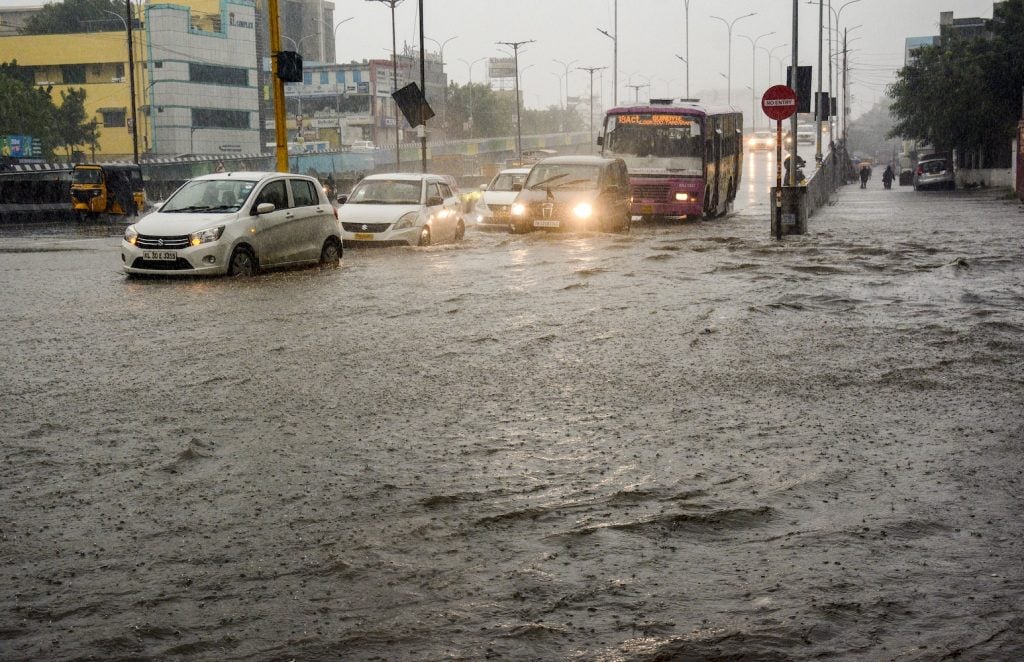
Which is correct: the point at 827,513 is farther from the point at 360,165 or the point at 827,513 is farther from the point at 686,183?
the point at 360,165

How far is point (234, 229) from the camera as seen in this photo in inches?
687

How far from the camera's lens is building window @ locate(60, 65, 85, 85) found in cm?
10231

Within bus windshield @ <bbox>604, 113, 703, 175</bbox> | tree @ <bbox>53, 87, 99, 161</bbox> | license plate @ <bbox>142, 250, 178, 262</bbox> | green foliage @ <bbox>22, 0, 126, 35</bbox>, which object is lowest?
license plate @ <bbox>142, 250, 178, 262</bbox>

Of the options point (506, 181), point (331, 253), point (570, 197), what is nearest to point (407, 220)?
point (331, 253)

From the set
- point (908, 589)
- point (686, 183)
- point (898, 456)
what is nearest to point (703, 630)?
point (908, 589)

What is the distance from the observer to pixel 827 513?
566 cm

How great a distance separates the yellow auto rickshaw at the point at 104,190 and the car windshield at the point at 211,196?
78.2 ft

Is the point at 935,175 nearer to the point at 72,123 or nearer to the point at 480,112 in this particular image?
the point at 72,123

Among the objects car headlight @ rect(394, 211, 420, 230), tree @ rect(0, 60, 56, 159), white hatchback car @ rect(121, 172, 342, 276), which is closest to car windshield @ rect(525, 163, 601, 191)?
car headlight @ rect(394, 211, 420, 230)

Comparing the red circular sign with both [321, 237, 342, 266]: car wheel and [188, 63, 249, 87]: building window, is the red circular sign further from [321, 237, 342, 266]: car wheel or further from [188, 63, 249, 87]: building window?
[188, 63, 249, 87]: building window

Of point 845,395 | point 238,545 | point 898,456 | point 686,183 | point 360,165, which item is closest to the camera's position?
point 238,545

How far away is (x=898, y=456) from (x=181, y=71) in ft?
316

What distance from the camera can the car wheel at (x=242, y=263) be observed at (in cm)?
1752

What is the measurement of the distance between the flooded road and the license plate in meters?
3.07
